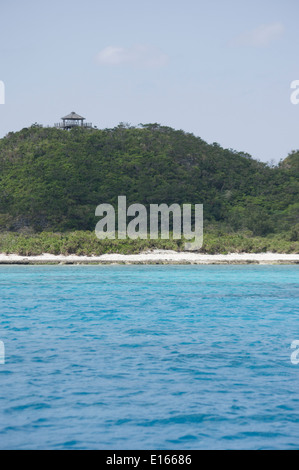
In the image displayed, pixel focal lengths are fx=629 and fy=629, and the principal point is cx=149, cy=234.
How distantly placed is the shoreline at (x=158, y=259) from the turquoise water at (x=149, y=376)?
23112 mm

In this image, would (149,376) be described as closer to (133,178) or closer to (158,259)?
(158,259)

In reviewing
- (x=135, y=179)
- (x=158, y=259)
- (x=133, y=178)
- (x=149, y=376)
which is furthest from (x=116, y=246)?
(x=149, y=376)

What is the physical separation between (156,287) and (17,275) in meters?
10.2

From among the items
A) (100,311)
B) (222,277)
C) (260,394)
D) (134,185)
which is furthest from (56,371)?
(134,185)

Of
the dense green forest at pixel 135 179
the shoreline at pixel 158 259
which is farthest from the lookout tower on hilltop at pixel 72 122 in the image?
the shoreline at pixel 158 259

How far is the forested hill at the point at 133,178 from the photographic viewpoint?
5922 centimetres

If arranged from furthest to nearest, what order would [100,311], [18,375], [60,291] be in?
[60,291] → [100,311] → [18,375]

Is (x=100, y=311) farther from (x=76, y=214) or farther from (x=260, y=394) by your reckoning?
(x=76, y=214)

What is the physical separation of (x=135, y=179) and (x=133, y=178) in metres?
0.41

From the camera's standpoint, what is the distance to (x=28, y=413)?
752 centimetres

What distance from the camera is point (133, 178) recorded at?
224 ft

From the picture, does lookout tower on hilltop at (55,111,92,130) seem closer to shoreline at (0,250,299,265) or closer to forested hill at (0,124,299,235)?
forested hill at (0,124,299,235)

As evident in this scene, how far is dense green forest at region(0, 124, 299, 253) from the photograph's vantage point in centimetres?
5866
